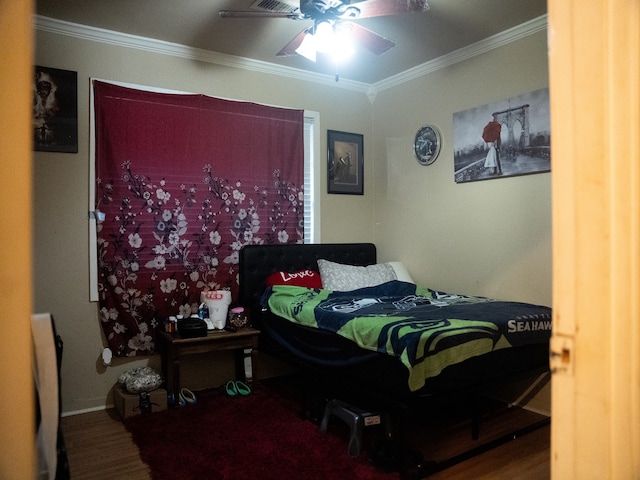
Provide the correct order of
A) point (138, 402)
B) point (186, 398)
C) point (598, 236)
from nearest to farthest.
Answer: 1. point (598, 236)
2. point (138, 402)
3. point (186, 398)

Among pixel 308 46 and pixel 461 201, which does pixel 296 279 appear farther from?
pixel 308 46

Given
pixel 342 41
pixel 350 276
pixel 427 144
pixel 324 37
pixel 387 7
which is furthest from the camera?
pixel 427 144

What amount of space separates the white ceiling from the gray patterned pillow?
1.90m

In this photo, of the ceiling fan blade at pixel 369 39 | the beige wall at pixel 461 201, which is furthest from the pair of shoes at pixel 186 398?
the ceiling fan blade at pixel 369 39

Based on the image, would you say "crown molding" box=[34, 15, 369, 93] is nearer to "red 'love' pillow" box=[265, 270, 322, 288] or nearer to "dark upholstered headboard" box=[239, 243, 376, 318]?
"dark upholstered headboard" box=[239, 243, 376, 318]

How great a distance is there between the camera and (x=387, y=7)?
2.41 meters

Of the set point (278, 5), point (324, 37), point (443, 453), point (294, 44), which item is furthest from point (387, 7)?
point (443, 453)

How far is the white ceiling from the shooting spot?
2.99 metres

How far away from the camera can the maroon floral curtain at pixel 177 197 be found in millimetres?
3371

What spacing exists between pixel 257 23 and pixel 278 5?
41cm

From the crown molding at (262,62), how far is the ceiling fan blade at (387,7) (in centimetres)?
137

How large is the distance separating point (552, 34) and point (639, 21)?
0.12 metres

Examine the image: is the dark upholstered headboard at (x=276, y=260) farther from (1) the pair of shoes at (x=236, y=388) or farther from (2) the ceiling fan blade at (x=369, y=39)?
(2) the ceiling fan blade at (x=369, y=39)

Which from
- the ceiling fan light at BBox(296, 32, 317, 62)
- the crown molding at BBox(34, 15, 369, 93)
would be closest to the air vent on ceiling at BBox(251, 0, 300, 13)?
the ceiling fan light at BBox(296, 32, 317, 62)
